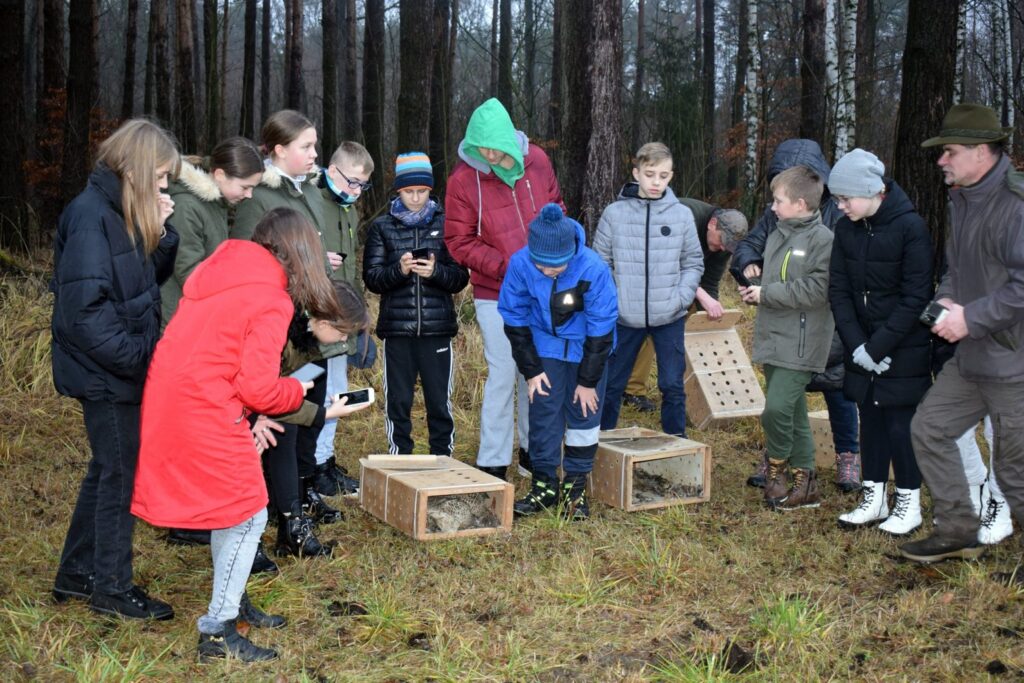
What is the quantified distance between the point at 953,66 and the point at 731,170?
58.8ft

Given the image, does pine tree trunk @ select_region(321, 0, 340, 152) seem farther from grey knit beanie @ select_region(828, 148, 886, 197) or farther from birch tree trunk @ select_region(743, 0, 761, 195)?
grey knit beanie @ select_region(828, 148, 886, 197)

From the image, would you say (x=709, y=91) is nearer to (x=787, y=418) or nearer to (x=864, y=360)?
(x=787, y=418)

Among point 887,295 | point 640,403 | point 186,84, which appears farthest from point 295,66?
point 887,295

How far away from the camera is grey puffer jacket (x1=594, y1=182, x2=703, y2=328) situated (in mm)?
5863

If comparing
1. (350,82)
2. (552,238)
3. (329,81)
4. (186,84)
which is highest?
(350,82)


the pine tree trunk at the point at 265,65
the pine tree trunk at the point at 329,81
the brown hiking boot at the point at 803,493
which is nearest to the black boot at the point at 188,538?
the brown hiking boot at the point at 803,493

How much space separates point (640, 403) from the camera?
7750 millimetres

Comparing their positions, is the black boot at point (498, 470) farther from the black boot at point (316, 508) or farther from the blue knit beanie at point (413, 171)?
the blue knit beanie at point (413, 171)

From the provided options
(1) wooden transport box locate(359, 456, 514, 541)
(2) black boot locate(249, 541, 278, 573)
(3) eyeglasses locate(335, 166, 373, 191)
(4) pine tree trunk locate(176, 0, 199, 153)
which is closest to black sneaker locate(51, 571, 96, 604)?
(2) black boot locate(249, 541, 278, 573)

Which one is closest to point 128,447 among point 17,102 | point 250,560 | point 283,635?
point 250,560

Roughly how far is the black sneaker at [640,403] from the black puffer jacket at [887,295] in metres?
2.80

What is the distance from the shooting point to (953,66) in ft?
27.3

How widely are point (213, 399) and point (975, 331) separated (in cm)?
306

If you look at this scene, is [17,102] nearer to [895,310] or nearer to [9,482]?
[9,482]
